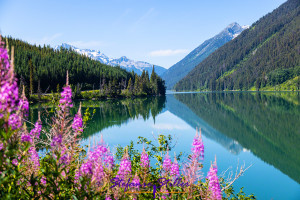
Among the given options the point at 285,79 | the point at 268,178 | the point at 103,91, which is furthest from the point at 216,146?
the point at 285,79

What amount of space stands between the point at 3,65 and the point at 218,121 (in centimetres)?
5337

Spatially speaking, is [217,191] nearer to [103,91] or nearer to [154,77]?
[103,91]

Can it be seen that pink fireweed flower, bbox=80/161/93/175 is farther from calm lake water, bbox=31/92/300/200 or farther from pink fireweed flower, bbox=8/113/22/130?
calm lake water, bbox=31/92/300/200

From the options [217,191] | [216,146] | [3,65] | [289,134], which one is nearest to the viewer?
[3,65]

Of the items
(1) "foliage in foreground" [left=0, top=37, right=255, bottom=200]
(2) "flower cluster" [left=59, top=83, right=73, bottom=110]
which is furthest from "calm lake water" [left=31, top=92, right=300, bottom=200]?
(2) "flower cluster" [left=59, top=83, right=73, bottom=110]

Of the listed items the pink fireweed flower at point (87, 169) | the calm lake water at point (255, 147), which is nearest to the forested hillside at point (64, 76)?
the calm lake water at point (255, 147)

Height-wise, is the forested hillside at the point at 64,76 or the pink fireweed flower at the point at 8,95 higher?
the forested hillside at the point at 64,76

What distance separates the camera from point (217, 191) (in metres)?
4.56

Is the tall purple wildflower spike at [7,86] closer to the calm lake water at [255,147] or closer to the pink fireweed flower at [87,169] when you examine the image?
the pink fireweed flower at [87,169]

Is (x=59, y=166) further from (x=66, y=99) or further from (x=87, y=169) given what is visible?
(x=66, y=99)

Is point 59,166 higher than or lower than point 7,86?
lower

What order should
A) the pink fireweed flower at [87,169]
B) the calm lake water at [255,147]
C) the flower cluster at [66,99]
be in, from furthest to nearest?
the calm lake water at [255,147] → the pink fireweed flower at [87,169] → the flower cluster at [66,99]

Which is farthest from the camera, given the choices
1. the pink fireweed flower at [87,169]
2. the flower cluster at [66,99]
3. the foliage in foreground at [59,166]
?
the pink fireweed flower at [87,169]

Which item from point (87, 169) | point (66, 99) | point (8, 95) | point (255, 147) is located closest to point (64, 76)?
point (255, 147)
